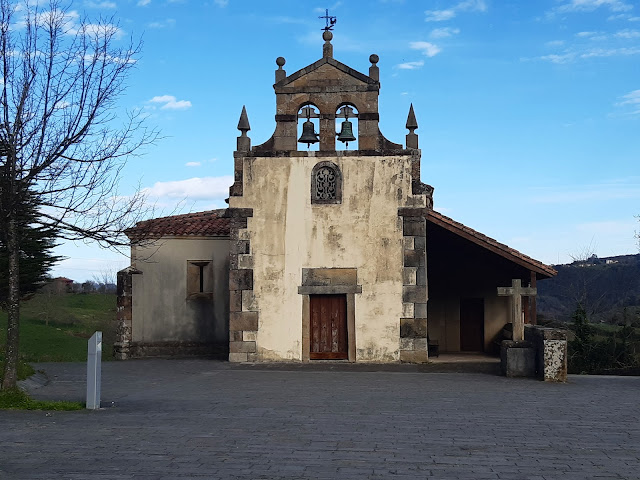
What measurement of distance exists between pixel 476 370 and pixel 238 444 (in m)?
9.61

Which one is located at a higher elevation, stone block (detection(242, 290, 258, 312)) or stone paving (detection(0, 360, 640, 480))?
stone block (detection(242, 290, 258, 312))

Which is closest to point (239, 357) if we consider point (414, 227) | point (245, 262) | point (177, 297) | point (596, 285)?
point (245, 262)

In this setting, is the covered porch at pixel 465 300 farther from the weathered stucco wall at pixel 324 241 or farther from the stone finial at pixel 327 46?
the stone finial at pixel 327 46

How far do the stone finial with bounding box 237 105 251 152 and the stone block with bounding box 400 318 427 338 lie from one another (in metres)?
5.87

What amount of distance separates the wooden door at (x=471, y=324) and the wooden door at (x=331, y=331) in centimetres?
580

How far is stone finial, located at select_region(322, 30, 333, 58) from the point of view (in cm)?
1741

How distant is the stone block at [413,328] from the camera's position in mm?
16594

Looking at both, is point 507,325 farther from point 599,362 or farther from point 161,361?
point 161,361

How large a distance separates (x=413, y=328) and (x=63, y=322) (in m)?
29.8

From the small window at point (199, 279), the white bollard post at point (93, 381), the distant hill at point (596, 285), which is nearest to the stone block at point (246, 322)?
the small window at point (199, 279)

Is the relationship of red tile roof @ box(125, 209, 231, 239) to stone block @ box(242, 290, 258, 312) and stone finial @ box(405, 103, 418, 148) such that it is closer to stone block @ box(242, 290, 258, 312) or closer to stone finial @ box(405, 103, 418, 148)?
stone block @ box(242, 290, 258, 312)

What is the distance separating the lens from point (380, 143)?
17125mm

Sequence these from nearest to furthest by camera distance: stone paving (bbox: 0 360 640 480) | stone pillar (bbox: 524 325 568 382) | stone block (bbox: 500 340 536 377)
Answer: stone paving (bbox: 0 360 640 480), stone pillar (bbox: 524 325 568 382), stone block (bbox: 500 340 536 377)

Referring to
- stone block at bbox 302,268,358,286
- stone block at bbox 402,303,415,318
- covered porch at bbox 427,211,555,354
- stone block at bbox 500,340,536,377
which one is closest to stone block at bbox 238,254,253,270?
stone block at bbox 302,268,358,286
